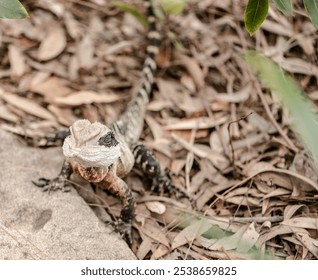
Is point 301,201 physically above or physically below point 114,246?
above

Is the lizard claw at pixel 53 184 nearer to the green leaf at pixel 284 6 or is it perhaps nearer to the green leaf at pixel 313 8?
the green leaf at pixel 284 6

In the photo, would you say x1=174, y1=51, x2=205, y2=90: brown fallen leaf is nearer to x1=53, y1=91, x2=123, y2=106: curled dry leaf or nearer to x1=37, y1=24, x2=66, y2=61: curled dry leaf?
x1=53, y1=91, x2=123, y2=106: curled dry leaf

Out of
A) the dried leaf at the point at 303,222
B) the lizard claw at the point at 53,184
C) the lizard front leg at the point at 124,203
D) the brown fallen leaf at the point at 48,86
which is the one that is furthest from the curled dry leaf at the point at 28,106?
the dried leaf at the point at 303,222

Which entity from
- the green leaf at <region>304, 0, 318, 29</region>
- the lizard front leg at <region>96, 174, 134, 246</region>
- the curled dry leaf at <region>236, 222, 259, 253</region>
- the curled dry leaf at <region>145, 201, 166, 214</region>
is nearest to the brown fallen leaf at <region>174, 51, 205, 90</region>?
→ the curled dry leaf at <region>145, 201, 166, 214</region>

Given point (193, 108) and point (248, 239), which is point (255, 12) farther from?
point (193, 108)

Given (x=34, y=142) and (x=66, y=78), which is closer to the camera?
(x=34, y=142)

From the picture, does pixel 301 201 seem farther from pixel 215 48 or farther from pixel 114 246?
pixel 215 48
